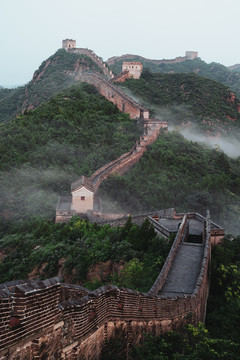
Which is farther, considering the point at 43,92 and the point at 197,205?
the point at 43,92

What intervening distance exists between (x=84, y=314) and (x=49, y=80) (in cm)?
7506

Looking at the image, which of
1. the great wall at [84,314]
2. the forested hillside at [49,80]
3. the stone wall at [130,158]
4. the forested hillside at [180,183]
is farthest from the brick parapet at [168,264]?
the forested hillside at [49,80]

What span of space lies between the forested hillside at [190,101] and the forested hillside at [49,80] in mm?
12353

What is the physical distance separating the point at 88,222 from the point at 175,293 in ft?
45.1

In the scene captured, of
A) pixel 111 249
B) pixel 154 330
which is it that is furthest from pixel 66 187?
pixel 154 330

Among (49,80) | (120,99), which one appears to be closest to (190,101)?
(120,99)

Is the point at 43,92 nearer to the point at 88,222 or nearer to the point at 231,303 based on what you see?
the point at 88,222

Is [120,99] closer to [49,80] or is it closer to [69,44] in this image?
[49,80]

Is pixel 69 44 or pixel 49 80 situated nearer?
pixel 49 80

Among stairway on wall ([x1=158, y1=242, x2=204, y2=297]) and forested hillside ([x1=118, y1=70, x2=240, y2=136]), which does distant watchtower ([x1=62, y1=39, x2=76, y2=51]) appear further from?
stairway on wall ([x1=158, y1=242, x2=204, y2=297])

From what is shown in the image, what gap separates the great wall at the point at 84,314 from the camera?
5.02 m

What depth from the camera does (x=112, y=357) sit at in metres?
7.74

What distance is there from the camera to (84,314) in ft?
22.0

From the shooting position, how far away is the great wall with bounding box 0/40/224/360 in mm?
5016
